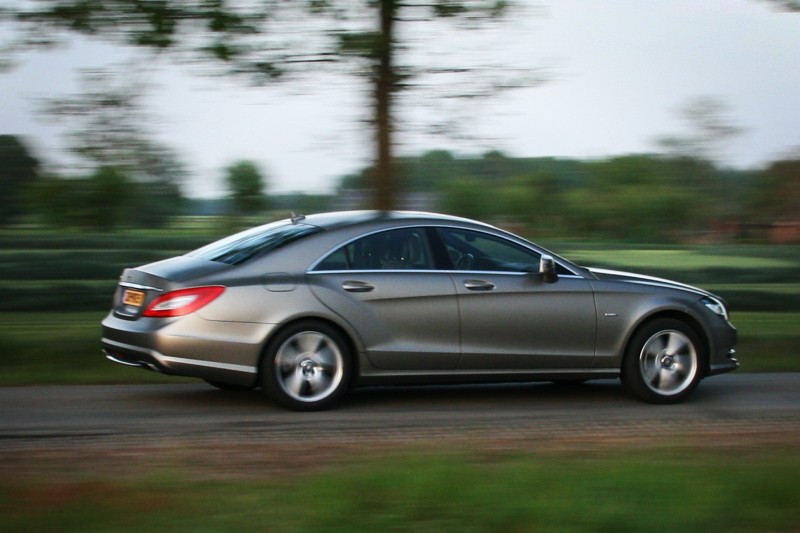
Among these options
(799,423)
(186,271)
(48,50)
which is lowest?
(799,423)

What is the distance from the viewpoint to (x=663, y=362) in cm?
914

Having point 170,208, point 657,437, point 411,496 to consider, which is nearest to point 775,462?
point 657,437

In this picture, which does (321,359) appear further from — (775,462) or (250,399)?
(775,462)

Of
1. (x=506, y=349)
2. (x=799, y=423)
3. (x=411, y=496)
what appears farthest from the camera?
(x=506, y=349)

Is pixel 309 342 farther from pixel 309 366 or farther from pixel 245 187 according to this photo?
pixel 245 187

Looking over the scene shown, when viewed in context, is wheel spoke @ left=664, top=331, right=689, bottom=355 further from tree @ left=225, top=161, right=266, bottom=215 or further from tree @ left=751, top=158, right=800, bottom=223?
tree @ left=751, top=158, right=800, bottom=223

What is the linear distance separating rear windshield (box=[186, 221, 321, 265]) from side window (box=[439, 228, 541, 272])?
107 cm

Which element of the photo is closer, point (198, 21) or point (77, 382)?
point (77, 382)

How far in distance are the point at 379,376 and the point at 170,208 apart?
6828 millimetres

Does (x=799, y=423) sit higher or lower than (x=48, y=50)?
lower

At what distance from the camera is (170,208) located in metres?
14.5

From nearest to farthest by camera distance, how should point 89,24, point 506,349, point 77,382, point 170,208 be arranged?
point 506,349 < point 77,382 < point 89,24 < point 170,208

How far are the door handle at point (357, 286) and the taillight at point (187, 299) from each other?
91 centimetres

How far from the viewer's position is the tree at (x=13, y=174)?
44.5 feet
